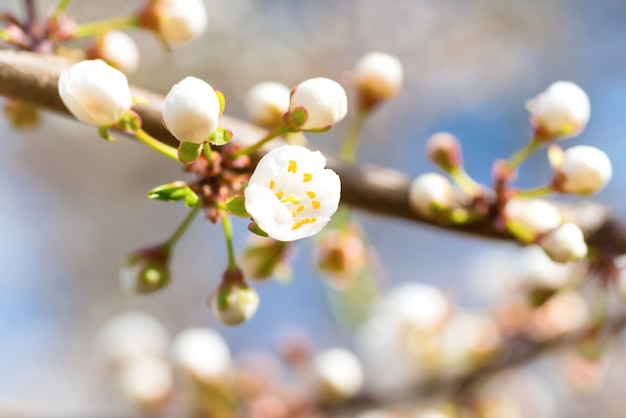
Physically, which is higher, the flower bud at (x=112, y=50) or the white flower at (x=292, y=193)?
the flower bud at (x=112, y=50)

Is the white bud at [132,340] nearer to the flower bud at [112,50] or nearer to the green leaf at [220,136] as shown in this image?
the flower bud at [112,50]

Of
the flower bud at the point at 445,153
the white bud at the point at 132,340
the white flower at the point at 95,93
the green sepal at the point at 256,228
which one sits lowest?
the green sepal at the point at 256,228

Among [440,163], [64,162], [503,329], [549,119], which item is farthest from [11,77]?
[64,162]

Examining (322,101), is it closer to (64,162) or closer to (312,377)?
→ (312,377)

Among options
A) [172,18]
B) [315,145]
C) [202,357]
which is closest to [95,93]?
[172,18]

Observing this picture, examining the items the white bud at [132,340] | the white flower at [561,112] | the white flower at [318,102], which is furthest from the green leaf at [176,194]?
the white bud at [132,340]

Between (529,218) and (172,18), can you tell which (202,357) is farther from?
(529,218)
